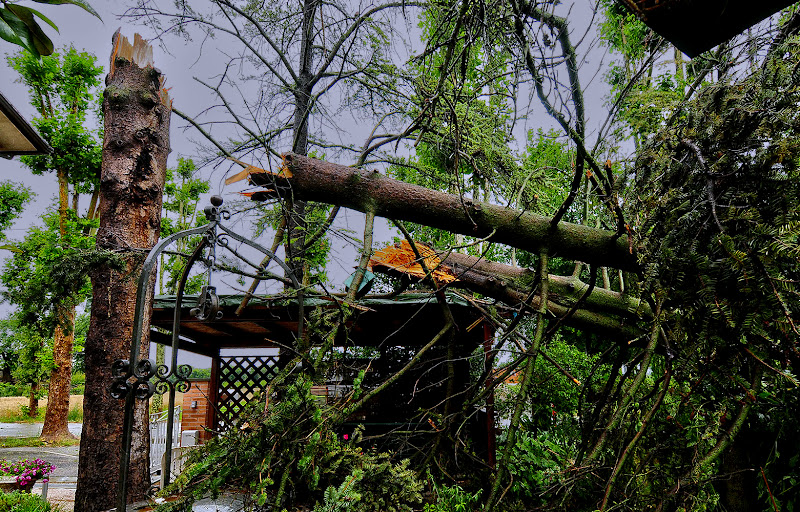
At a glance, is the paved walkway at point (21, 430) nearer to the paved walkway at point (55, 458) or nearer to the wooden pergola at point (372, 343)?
the paved walkway at point (55, 458)

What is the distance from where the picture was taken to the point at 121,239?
349 centimetres

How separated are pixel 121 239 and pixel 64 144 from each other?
460 inches

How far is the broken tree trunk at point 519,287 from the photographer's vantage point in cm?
329

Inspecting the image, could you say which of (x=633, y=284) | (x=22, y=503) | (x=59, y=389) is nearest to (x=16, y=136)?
(x=633, y=284)

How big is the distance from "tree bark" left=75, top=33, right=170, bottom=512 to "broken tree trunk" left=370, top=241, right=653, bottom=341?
186cm

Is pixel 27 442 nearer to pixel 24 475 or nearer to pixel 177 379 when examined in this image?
pixel 24 475

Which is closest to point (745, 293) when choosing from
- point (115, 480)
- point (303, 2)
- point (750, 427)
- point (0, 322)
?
point (750, 427)

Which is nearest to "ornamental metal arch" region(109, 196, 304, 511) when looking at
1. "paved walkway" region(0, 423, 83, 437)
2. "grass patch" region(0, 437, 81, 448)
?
"grass patch" region(0, 437, 81, 448)

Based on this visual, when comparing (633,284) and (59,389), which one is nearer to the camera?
(633,284)

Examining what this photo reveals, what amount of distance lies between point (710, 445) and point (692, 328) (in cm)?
56

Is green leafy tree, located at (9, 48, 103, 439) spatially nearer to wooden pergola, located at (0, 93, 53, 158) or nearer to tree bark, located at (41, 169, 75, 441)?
tree bark, located at (41, 169, 75, 441)

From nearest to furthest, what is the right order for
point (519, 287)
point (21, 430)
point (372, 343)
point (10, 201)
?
1. point (519, 287)
2. point (372, 343)
3. point (10, 201)
4. point (21, 430)

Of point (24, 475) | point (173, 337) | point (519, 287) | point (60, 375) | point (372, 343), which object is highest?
point (519, 287)

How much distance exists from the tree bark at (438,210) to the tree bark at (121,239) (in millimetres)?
1374
